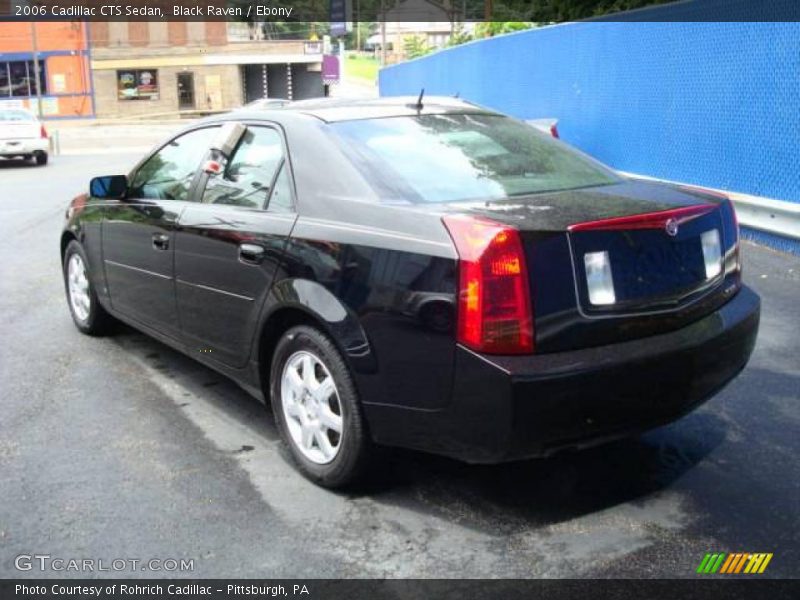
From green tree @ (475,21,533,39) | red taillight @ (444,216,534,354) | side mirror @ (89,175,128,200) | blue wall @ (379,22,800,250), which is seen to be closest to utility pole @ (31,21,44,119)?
green tree @ (475,21,533,39)

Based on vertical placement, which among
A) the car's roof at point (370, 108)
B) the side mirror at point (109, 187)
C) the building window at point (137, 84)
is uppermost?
the building window at point (137, 84)

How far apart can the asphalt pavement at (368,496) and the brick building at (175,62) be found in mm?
51135

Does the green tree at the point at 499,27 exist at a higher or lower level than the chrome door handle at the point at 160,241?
higher

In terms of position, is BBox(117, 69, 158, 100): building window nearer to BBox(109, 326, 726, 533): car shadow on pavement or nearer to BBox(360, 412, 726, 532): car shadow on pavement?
BBox(109, 326, 726, 533): car shadow on pavement

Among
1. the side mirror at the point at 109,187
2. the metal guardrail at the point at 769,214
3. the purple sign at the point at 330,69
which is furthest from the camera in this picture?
the purple sign at the point at 330,69

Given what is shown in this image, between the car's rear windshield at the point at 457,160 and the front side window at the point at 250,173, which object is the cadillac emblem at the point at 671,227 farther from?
the front side window at the point at 250,173

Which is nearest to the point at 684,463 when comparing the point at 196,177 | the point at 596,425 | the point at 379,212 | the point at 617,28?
the point at 596,425

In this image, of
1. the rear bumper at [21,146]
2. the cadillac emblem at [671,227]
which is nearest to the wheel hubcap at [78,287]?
the cadillac emblem at [671,227]

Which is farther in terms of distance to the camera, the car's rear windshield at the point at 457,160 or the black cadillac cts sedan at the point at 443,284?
the car's rear windshield at the point at 457,160

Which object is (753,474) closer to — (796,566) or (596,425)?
(796,566)

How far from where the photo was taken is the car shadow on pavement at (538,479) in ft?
11.1

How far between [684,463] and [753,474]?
29 centimetres

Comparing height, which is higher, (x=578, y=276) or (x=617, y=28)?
(x=617, y=28)

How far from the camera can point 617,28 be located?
36.2 feet
